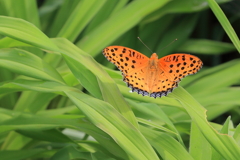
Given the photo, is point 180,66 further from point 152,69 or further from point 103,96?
point 103,96

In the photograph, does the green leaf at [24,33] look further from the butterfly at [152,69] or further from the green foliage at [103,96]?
the butterfly at [152,69]

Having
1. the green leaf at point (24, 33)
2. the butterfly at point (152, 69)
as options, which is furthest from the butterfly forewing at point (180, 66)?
the green leaf at point (24, 33)

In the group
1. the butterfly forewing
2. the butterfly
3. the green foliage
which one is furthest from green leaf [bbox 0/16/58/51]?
the butterfly forewing

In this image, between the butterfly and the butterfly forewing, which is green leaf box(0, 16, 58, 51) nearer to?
the butterfly

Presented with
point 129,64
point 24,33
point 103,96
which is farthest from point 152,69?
point 24,33

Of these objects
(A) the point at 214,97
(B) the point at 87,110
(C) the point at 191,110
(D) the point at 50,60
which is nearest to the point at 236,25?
(A) the point at 214,97

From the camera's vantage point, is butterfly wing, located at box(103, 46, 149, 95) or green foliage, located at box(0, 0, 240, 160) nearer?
green foliage, located at box(0, 0, 240, 160)
